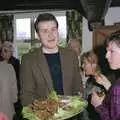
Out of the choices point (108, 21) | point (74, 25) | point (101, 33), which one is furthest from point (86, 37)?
point (101, 33)

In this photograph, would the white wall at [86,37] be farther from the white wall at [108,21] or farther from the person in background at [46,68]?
the person in background at [46,68]

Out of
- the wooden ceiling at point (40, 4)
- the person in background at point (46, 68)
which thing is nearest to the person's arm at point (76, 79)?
the person in background at point (46, 68)

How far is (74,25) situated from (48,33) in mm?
5326

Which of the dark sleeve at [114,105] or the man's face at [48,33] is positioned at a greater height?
the man's face at [48,33]

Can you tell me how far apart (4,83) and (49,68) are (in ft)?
2.27

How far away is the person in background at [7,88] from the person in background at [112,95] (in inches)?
41.9

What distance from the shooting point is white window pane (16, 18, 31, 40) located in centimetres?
788

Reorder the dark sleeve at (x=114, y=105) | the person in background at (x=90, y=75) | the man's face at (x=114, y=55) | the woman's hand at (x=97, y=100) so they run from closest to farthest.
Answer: the dark sleeve at (x=114, y=105) → the man's face at (x=114, y=55) → the woman's hand at (x=97, y=100) → the person in background at (x=90, y=75)

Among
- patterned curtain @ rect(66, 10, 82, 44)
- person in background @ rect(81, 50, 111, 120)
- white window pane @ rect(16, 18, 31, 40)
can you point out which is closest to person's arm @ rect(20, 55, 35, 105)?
person in background @ rect(81, 50, 111, 120)

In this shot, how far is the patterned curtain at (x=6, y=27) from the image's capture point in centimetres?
773

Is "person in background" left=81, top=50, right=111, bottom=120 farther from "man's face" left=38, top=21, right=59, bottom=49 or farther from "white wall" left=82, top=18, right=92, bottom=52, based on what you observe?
"white wall" left=82, top=18, right=92, bottom=52

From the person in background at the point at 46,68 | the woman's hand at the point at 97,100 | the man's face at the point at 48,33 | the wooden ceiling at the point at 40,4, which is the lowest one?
the woman's hand at the point at 97,100

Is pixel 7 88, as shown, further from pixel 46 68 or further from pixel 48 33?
pixel 48 33

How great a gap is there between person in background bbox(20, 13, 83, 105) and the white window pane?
17.5 feet
